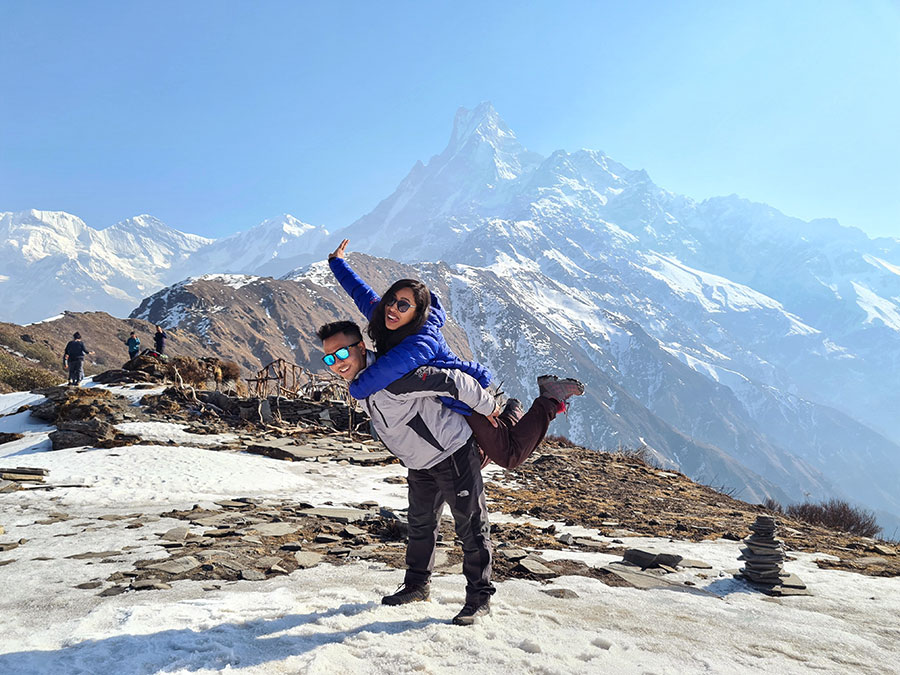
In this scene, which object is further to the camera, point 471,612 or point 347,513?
point 347,513

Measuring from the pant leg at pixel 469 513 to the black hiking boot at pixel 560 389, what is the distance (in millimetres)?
822

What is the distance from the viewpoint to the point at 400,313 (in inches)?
144

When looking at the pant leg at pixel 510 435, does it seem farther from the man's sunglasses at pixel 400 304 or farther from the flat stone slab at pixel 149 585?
the flat stone slab at pixel 149 585

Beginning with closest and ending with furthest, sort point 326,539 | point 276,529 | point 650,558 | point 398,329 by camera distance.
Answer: point 398,329
point 650,558
point 326,539
point 276,529

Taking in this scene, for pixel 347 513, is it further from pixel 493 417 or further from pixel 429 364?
pixel 429 364

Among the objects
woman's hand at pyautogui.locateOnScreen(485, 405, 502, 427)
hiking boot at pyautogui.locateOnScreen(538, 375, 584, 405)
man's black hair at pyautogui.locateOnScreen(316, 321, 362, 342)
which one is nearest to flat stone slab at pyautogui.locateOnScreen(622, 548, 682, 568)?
hiking boot at pyautogui.locateOnScreen(538, 375, 584, 405)

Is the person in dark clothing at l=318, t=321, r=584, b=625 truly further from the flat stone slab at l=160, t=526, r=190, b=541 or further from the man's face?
the flat stone slab at l=160, t=526, r=190, b=541

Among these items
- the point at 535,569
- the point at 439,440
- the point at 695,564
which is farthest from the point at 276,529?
the point at 695,564

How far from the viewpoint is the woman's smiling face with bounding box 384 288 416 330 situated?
3.66m

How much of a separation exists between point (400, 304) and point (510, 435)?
4.16 feet

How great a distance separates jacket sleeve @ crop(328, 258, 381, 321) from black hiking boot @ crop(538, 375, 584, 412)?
1.50 metres

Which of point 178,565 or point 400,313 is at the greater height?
point 400,313

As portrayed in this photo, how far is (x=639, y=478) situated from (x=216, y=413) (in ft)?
37.7

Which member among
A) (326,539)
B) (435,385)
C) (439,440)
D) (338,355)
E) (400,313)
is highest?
(400,313)
